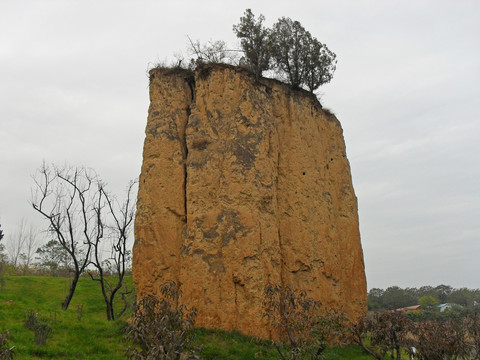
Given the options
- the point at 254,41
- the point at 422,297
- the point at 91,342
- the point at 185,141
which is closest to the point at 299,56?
the point at 254,41

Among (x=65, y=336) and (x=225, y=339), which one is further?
(x=65, y=336)

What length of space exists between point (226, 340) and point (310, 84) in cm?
1017

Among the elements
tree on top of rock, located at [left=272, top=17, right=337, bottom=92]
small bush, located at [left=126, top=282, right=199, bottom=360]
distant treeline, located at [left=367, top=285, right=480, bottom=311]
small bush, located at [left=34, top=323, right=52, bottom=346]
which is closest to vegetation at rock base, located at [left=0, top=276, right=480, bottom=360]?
small bush, located at [left=34, top=323, right=52, bottom=346]

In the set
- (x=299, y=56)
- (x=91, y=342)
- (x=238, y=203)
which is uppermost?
(x=299, y=56)

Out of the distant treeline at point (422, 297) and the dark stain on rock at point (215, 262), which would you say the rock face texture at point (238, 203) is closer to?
the dark stain on rock at point (215, 262)

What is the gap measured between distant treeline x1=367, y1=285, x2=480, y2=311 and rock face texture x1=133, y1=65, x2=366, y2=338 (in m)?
31.6

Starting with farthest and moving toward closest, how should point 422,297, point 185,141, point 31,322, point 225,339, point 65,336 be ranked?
point 422,297, point 185,141, point 31,322, point 65,336, point 225,339

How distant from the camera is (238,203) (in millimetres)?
11539

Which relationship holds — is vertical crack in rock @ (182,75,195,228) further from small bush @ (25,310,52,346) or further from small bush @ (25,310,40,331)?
small bush @ (25,310,40,331)

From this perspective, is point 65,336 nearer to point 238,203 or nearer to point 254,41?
point 238,203

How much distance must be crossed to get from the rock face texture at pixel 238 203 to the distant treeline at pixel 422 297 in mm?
31574

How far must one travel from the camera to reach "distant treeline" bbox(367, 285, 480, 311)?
43.8m

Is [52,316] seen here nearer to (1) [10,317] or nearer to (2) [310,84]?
(1) [10,317]

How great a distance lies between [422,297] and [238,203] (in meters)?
41.9
